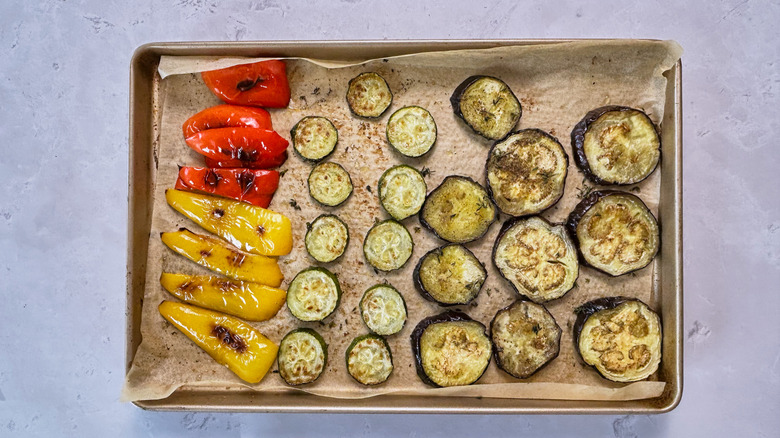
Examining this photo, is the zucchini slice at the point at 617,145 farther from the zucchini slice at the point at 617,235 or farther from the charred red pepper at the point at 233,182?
the charred red pepper at the point at 233,182

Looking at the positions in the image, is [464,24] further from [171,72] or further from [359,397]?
[359,397]

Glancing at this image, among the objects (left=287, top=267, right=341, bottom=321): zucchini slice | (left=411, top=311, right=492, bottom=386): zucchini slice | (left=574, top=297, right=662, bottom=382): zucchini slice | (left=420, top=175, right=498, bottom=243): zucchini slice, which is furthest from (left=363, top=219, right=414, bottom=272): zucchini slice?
(left=574, top=297, right=662, bottom=382): zucchini slice

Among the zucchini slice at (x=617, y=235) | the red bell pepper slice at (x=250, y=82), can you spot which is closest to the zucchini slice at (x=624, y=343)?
the zucchini slice at (x=617, y=235)

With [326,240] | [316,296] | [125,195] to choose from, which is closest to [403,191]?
[326,240]

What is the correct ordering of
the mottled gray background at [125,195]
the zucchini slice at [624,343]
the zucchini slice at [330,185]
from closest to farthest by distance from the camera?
the zucchini slice at [624,343] < the zucchini slice at [330,185] < the mottled gray background at [125,195]

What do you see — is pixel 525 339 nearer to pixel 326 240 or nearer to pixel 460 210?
pixel 460 210
